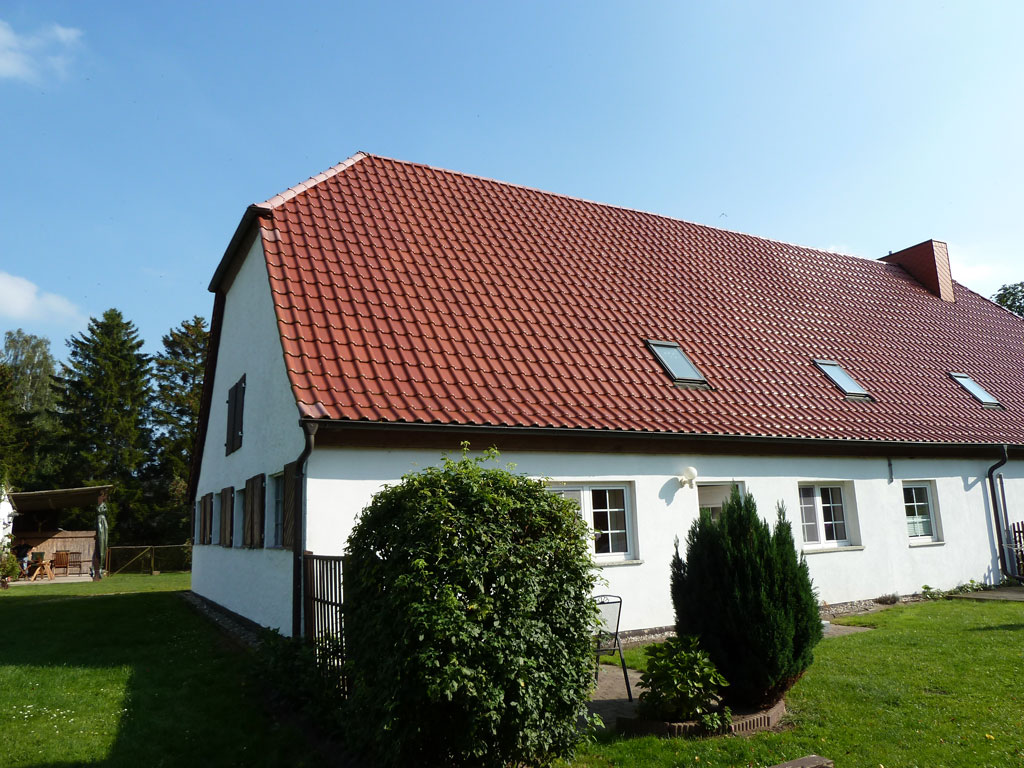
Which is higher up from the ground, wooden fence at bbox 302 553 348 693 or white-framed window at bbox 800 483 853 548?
white-framed window at bbox 800 483 853 548

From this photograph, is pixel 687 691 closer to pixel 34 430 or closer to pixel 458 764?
pixel 458 764

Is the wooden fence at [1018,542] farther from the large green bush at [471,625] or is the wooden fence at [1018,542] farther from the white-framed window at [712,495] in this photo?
the large green bush at [471,625]

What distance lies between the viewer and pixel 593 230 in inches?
585

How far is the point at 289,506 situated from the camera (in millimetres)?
8734

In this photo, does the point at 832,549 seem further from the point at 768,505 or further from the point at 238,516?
the point at 238,516

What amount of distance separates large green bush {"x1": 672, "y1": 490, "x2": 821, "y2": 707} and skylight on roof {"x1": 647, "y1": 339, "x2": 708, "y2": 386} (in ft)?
17.4

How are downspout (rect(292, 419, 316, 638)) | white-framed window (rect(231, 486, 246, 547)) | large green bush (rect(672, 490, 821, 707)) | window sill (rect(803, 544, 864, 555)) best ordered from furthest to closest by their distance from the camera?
white-framed window (rect(231, 486, 246, 547)) < window sill (rect(803, 544, 864, 555)) < downspout (rect(292, 419, 316, 638)) < large green bush (rect(672, 490, 821, 707))

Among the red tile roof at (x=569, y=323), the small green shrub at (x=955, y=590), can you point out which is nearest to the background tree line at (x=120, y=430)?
the red tile roof at (x=569, y=323)

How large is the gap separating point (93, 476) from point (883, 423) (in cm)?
4146

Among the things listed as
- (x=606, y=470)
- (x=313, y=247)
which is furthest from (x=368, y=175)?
(x=606, y=470)

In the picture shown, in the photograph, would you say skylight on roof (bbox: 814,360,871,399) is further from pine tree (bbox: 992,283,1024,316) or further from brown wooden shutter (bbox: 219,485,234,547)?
pine tree (bbox: 992,283,1024,316)

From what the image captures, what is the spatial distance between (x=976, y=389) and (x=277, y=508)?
48.7 feet

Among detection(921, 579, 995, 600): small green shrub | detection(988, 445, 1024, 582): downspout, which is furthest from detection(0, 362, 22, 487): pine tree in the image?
detection(988, 445, 1024, 582): downspout

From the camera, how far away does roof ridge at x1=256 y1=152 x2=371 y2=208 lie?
1123 centimetres
